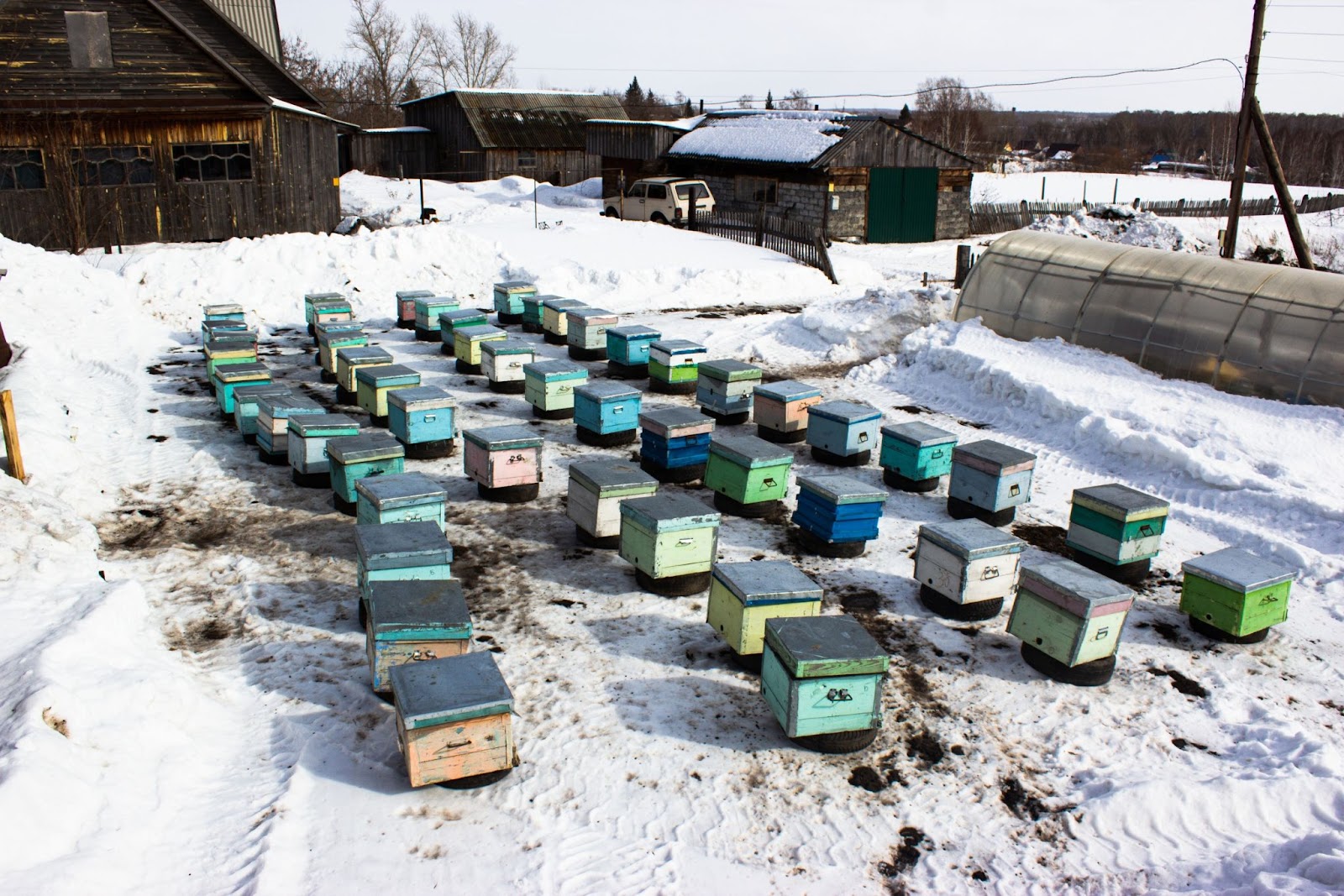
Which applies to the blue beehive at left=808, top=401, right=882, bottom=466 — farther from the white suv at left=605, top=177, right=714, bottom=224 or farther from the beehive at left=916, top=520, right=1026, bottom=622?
the white suv at left=605, top=177, right=714, bottom=224

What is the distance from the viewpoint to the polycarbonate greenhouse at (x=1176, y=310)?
13633 mm

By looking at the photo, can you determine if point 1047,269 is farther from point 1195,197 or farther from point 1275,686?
point 1195,197

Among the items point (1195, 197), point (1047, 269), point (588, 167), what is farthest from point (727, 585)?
point (1195, 197)

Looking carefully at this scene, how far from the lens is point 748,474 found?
10.6 metres

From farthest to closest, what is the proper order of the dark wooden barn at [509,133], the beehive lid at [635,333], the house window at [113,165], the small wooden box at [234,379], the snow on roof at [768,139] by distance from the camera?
the dark wooden barn at [509,133], the snow on roof at [768,139], the house window at [113,165], the beehive lid at [635,333], the small wooden box at [234,379]

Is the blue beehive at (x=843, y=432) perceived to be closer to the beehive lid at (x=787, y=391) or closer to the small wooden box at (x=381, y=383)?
the beehive lid at (x=787, y=391)

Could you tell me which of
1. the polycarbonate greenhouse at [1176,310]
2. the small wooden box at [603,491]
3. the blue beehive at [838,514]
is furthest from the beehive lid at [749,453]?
the polycarbonate greenhouse at [1176,310]

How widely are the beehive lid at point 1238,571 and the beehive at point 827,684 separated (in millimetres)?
3575

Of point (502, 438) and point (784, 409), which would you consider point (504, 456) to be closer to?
point (502, 438)

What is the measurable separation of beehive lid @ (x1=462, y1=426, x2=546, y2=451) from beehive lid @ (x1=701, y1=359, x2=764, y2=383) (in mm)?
3383

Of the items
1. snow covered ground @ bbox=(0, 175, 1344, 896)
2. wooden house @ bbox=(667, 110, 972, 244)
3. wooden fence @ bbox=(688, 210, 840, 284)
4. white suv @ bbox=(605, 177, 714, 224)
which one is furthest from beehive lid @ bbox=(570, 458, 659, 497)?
wooden house @ bbox=(667, 110, 972, 244)

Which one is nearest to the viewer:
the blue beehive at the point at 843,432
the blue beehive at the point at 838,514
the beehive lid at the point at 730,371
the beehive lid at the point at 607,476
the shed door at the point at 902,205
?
the beehive lid at the point at 607,476

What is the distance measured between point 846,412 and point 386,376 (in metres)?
6.08

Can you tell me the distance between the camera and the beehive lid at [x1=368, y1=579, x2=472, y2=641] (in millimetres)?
7027
